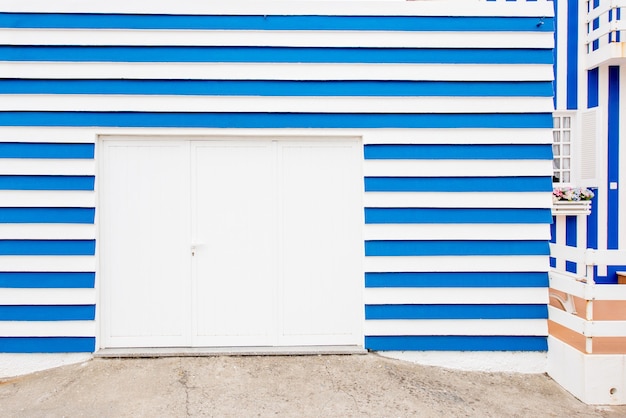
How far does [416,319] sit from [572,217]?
120 inches

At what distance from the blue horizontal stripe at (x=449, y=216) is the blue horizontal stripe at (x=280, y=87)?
1.10m

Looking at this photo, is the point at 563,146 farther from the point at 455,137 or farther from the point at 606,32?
the point at 455,137

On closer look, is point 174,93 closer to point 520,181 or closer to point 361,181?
point 361,181

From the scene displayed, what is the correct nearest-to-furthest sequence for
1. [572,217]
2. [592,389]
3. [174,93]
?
[592,389]
[174,93]
[572,217]

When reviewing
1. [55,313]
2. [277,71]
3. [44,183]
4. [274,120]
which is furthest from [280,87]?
[55,313]

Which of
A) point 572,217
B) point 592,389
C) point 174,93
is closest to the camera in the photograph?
point 592,389

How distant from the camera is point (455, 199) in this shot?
14.2 ft

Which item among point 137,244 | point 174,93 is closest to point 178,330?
point 137,244

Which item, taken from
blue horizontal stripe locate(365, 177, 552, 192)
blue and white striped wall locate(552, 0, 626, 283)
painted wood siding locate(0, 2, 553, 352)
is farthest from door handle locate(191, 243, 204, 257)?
blue and white striped wall locate(552, 0, 626, 283)

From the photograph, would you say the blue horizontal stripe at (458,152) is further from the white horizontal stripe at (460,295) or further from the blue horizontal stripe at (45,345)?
the blue horizontal stripe at (45,345)

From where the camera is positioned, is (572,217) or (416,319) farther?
(572,217)

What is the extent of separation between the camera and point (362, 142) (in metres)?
4.36

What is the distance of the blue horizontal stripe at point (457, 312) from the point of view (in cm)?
434

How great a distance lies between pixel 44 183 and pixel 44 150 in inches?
12.1
